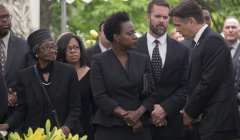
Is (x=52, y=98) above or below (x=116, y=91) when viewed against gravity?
below

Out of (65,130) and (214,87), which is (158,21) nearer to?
(214,87)

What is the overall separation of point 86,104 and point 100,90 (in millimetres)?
1047

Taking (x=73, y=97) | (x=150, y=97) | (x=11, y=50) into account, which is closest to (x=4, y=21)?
(x=11, y=50)

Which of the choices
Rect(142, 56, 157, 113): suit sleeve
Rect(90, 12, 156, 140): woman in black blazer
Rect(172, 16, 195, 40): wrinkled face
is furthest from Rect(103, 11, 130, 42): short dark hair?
Rect(172, 16, 195, 40): wrinkled face

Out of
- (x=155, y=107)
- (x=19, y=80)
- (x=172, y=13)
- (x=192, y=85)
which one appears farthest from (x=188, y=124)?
(x=19, y=80)

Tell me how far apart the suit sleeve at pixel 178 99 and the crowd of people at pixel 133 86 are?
12 mm

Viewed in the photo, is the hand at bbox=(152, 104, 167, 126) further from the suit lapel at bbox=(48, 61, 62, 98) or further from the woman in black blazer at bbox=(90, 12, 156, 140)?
the suit lapel at bbox=(48, 61, 62, 98)

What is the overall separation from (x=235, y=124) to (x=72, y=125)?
72.5 inches

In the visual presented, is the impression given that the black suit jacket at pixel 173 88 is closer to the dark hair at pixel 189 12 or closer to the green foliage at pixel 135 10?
the dark hair at pixel 189 12

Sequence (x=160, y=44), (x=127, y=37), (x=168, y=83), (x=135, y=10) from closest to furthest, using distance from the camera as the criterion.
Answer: (x=127, y=37) → (x=168, y=83) → (x=160, y=44) → (x=135, y=10)

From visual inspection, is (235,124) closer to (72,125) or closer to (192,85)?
(192,85)

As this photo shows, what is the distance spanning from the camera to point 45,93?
6.48 meters

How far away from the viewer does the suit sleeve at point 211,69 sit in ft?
20.1

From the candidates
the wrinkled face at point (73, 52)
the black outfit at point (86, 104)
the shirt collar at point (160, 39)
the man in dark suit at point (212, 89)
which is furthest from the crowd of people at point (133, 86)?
the wrinkled face at point (73, 52)
